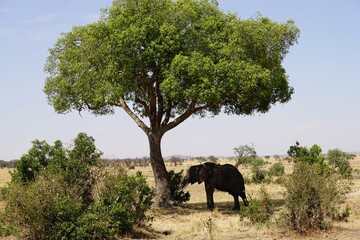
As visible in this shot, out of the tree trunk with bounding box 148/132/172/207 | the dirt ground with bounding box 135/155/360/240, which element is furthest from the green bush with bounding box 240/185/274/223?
the tree trunk with bounding box 148/132/172/207

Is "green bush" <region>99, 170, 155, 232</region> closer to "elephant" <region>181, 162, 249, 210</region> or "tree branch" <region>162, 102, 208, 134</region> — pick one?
"elephant" <region>181, 162, 249, 210</region>

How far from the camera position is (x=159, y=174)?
22547mm

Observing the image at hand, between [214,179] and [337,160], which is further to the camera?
[337,160]

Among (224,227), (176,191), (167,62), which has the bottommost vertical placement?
(224,227)

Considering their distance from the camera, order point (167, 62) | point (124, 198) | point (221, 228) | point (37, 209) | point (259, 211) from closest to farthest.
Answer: point (37, 209)
point (124, 198)
point (221, 228)
point (259, 211)
point (167, 62)

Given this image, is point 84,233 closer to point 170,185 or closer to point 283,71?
point 170,185

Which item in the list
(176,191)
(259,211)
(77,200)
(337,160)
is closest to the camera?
(77,200)

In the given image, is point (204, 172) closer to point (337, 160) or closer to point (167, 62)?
point (167, 62)

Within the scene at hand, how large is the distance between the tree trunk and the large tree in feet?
0.16

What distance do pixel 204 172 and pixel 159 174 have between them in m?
2.23

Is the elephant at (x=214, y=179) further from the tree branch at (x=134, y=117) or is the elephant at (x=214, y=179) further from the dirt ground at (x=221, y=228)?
the tree branch at (x=134, y=117)

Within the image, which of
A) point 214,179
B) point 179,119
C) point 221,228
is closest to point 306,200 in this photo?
point 221,228

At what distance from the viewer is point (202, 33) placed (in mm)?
20750

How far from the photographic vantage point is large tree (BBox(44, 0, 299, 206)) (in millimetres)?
19547
